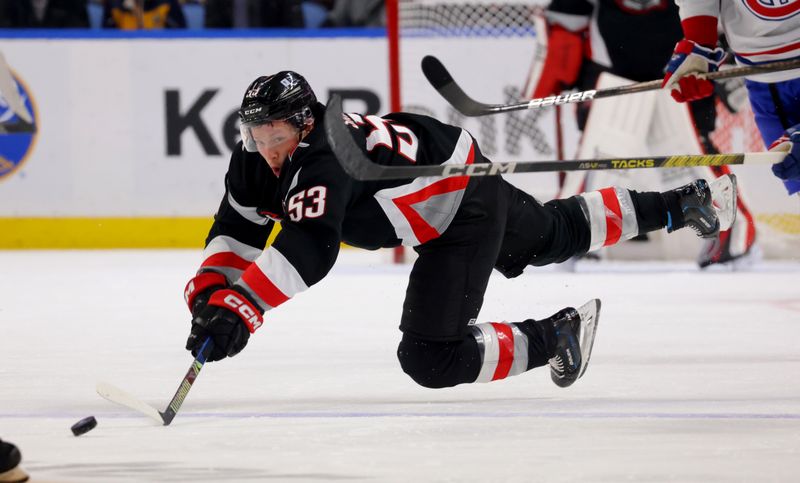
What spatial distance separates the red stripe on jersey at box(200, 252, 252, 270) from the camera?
276 centimetres

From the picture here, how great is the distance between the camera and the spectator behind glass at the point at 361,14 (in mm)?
6570

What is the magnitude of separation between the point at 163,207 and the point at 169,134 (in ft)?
1.17

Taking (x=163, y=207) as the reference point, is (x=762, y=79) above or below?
above

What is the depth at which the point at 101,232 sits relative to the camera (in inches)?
264

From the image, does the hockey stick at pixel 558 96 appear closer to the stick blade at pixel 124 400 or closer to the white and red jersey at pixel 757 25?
the white and red jersey at pixel 757 25

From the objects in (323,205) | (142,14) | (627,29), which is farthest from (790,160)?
(142,14)

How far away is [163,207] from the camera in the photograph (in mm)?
6629

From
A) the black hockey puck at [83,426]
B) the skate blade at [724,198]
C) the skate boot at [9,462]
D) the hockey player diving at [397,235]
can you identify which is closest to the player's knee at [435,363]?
the hockey player diving at [397,235]

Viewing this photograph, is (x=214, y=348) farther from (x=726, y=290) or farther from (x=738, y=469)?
(x=726, y=290)

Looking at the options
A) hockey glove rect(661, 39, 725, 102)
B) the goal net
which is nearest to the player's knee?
hockey glove rect(661, 39, 725, 102)

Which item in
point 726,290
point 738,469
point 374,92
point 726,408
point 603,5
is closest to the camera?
point 738,469

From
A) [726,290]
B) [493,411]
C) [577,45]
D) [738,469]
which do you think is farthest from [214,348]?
[577,45]

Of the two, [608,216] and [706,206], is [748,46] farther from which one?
[608,216]

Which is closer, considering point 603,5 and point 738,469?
point 738,469
